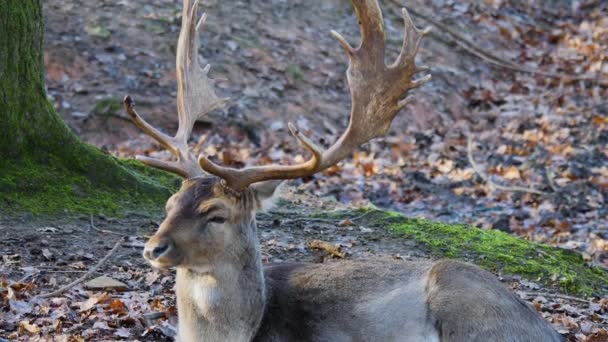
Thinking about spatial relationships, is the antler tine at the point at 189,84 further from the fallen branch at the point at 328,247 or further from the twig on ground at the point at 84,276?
the fallen branch at the point at 328,247

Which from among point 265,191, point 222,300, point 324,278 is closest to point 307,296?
point 324,278

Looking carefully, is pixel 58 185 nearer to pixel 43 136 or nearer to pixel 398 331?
pixel 43 136

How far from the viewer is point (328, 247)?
28.1ft

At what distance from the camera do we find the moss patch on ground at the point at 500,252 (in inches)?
342

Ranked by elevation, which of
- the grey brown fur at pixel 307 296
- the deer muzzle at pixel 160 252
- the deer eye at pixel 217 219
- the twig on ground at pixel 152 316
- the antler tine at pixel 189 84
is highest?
the antler tine at pixel 189 84

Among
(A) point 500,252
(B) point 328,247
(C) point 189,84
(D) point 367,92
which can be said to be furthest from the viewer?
(A) point 500,252

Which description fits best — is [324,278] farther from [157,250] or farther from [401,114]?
[401,114]

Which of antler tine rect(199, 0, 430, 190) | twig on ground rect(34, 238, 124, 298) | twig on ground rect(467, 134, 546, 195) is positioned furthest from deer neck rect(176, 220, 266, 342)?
twig on ground rect(467, 134, 546, 195)

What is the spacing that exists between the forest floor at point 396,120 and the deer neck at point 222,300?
5.44 ft

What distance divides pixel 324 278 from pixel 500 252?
3.05 m

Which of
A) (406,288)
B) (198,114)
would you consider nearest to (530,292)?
(406,288)

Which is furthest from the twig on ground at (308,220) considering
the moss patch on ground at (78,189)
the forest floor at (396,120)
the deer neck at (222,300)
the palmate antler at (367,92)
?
the deer neck at (222,300)

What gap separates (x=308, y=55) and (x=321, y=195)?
190 inches

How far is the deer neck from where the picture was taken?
6117 mm
